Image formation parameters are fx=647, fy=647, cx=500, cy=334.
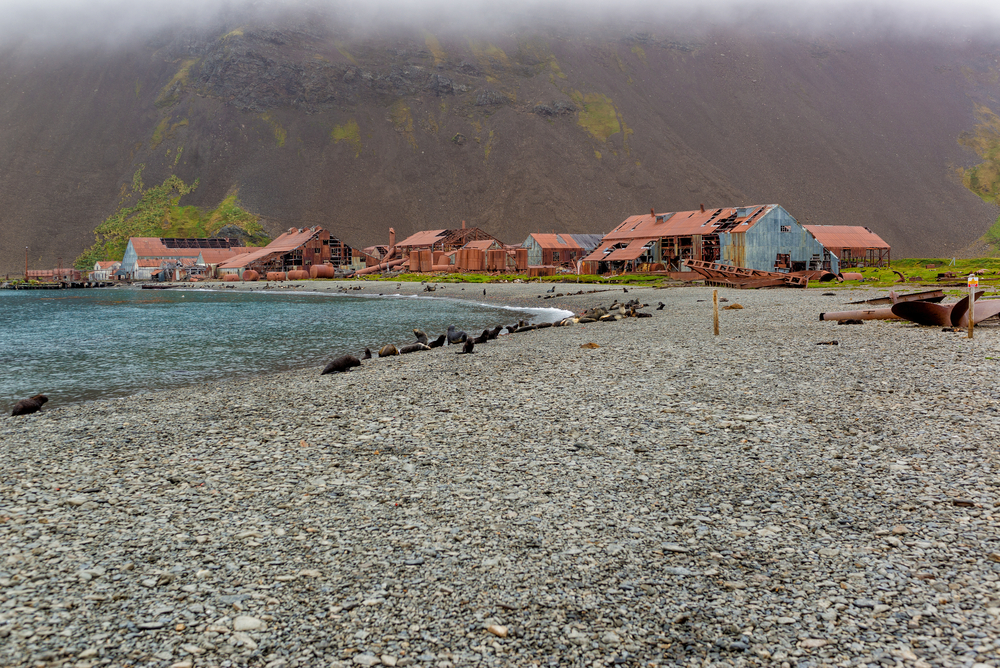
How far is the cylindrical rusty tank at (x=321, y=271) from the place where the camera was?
108312 mm

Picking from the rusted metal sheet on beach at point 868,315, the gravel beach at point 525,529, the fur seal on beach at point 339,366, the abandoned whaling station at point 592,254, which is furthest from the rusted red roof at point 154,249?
the gravel beach at point 525,529

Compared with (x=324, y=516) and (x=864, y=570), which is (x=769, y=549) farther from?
(x=324, y=516)

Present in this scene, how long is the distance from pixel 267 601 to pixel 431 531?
162 centimetres

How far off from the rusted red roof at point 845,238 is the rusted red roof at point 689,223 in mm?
26984

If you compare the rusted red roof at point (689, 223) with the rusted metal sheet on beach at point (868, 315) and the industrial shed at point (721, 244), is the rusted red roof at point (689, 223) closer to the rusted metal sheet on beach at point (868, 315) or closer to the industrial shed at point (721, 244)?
the industrial shed at point (721, 244)

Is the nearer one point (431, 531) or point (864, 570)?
point (864, 570)

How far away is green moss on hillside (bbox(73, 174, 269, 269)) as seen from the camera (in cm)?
17050

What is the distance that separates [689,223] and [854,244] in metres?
36.5

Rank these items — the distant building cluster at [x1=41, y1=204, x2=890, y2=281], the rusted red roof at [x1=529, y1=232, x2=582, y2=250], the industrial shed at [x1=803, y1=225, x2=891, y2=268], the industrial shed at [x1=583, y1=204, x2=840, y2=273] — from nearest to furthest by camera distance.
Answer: the industrial shed at [x1=583, y1=204, x2=840, y2=273] < the distant building cluster at [x1=41, y1=204, x2=890, y2=281] < the industrial shed at [x1=803, y1=225, x2=891, y2=268] < the rusted red roof at [x1=529, y1=232, x2=582, y2=250]

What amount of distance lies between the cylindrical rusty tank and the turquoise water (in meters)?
57.8

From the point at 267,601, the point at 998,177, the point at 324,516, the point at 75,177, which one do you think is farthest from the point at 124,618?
the point at 998,177

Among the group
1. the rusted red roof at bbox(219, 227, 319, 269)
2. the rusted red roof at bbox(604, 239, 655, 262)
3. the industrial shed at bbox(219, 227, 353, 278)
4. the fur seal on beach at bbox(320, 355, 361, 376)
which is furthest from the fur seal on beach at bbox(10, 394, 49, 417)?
the rusted red roof at bbox(219, 227, 319, 269)

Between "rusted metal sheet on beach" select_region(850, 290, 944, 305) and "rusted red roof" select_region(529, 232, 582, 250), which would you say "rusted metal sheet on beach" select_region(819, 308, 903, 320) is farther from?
"rusted red roof" select_region(529, 232, 582, 250)

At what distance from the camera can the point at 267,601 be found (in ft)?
15.8
